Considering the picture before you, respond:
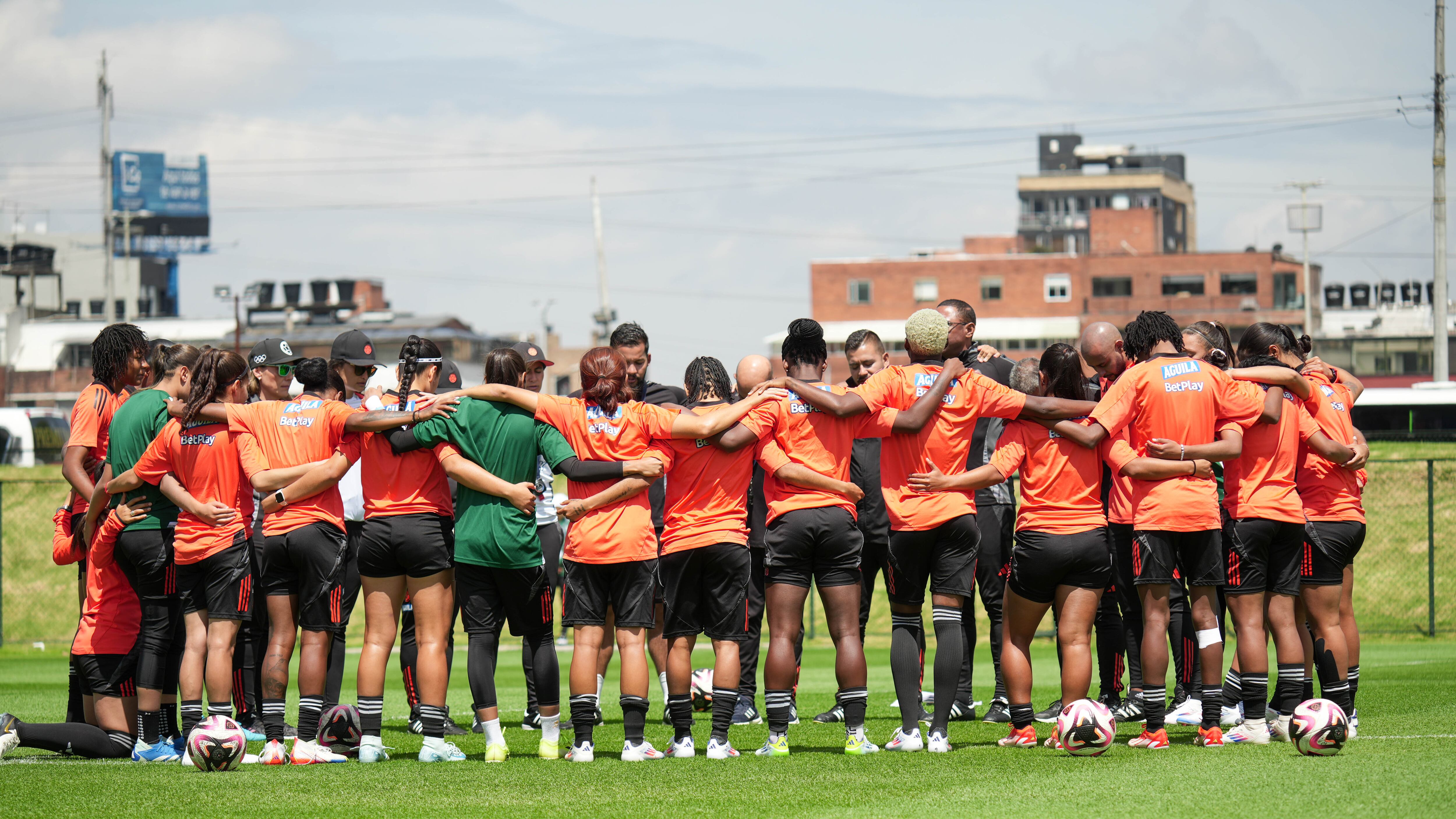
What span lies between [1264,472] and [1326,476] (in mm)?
643

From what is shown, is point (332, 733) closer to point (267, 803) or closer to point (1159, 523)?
point (267, 803)

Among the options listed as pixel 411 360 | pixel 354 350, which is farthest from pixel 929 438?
pixel 354 350

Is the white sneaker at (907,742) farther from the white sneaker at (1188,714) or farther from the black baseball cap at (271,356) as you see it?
the black baseball cap at (271,356)

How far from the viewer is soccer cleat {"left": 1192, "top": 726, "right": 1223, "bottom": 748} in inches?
288

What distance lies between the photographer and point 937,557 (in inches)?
296

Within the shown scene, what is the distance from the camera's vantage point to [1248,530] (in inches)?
292

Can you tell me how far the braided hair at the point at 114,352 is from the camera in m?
8.07

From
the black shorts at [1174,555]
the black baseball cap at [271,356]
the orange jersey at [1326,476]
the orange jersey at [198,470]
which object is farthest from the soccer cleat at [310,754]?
the orange jersey at [1326,476]

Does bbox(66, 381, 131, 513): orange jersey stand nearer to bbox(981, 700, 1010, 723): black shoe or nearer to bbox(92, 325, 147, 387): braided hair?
bbox(92, 325, 147, 387): braided hair

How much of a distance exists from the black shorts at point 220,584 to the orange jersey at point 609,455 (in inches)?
72.5

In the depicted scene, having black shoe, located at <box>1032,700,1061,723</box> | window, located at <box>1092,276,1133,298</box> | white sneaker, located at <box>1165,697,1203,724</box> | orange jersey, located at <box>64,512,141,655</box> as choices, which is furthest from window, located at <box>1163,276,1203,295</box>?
orange jersey, located at <box>64,512,141,655</box>

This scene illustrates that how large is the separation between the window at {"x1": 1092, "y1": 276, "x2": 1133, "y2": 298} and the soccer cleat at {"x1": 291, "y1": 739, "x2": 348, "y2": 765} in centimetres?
8033

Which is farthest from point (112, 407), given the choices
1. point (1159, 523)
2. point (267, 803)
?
point (1159, 523)

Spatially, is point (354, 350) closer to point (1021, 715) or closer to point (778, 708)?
point (778, 708)
